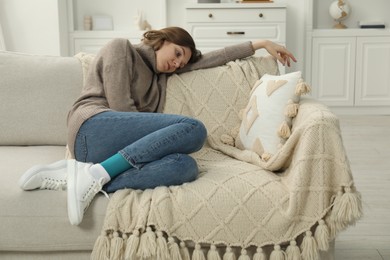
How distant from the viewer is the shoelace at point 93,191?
6.46ft

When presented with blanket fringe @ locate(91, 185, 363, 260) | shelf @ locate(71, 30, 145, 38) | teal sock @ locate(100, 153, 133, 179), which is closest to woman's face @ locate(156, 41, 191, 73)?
teal sock @ locate(100, 153, 133, 179)

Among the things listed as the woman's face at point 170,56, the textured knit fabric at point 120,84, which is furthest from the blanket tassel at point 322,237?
the woman's face at point 170,56

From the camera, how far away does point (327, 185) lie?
1.99m

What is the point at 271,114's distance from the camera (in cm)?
239

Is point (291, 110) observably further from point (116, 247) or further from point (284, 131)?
point (116, 247)

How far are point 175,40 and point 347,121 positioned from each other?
10.4 ft

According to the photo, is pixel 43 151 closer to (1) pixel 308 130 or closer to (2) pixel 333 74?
(1) pixel 308 130

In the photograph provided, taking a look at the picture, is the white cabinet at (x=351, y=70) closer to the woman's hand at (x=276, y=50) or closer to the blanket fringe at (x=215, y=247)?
the woman's hand at (x=276, y=50)

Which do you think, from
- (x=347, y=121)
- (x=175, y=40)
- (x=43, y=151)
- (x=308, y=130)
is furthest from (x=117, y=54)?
(x=347, y=121)

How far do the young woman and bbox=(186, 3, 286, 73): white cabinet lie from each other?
2803 millimetres

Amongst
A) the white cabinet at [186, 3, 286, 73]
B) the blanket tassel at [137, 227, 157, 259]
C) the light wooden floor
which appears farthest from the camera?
the white cabinet at [186, 3, 286, 73]

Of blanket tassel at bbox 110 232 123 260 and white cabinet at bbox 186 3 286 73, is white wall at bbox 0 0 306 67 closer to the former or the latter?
white cabinet at bbox 186 3 286 73

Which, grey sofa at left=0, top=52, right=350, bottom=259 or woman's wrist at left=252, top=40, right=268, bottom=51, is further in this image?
woman's wrist at left=252, top=40, right=268, bottom=51

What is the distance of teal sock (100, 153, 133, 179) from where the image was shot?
6.82ft
